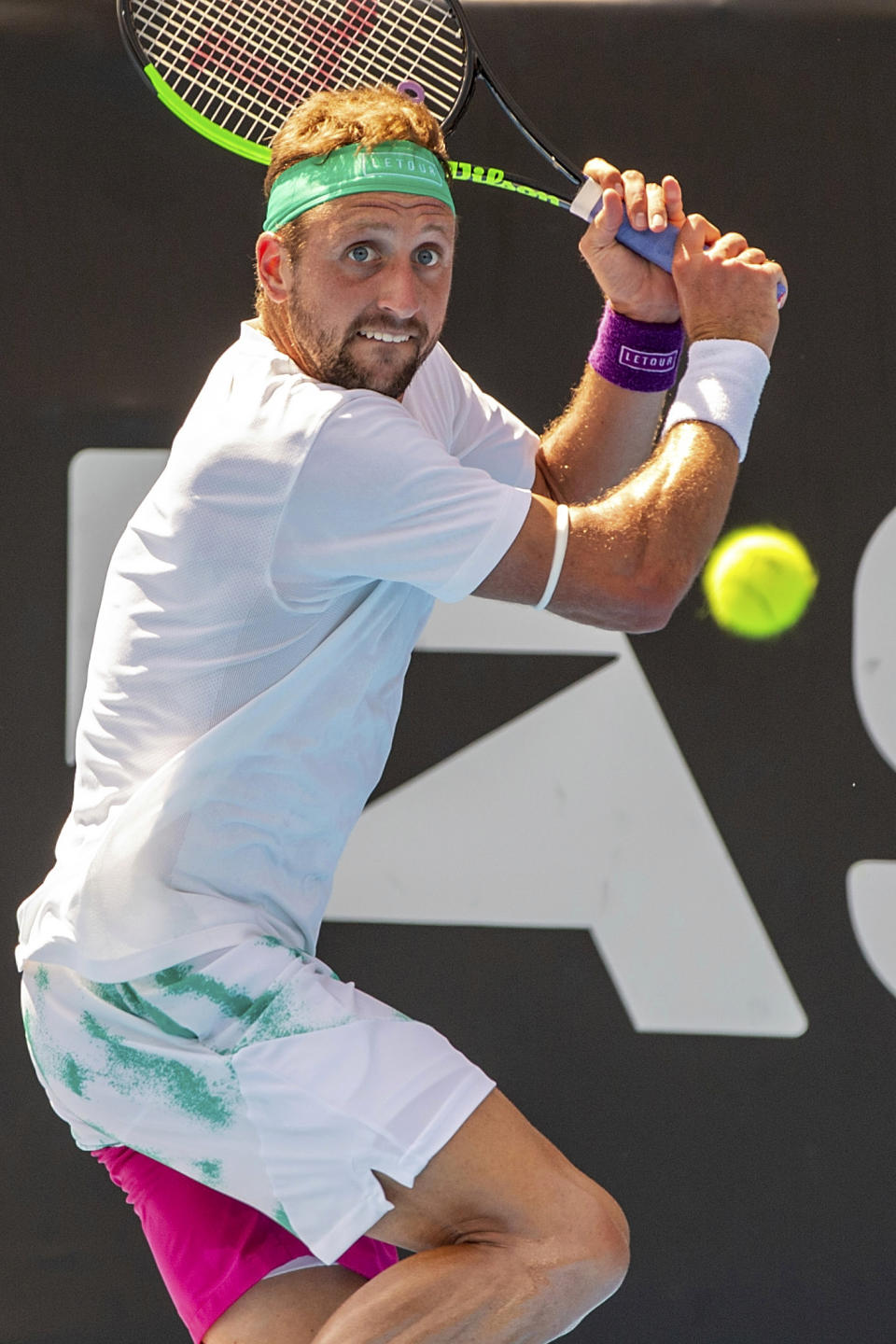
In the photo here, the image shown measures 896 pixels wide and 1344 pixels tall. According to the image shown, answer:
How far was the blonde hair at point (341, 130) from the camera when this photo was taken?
6.20 ft

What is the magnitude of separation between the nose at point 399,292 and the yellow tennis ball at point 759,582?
120cm

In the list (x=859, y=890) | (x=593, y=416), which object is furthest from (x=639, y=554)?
(x=859, y=890)

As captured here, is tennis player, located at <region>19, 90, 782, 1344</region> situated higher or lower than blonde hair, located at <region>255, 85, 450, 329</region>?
lower

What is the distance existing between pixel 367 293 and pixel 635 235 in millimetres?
398

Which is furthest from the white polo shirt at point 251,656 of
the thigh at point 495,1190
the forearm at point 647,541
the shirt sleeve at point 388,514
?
the thigh at point 495,1190

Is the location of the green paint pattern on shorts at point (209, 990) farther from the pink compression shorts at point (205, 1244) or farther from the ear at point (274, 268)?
the ear at point (274, 268)

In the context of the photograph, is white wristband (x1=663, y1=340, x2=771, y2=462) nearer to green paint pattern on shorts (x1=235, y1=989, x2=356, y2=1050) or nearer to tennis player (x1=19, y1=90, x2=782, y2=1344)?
tennis player (x1=19, y1=90, x2=782, y2=1344)

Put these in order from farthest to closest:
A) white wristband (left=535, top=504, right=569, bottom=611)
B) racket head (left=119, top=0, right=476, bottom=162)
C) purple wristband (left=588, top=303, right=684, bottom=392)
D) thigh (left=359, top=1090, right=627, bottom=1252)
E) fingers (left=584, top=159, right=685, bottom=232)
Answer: racket head (left=119, top=0, right=476, bottom=162) < purple wristband (left=588, top=303, right=684, bottom=392) < fingers (left=584, top=159, right=685, bottom=232) < white wristband (left=535, top=504, right=569, bottom=611) < thigh (left=359, top=1090, right=627, bottom=1252)

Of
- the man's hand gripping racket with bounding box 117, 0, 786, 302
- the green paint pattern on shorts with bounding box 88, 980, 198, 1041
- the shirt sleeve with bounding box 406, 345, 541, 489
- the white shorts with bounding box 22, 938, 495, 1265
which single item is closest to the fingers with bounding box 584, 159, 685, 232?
the man's hand gripping racket with bounding box 117, 0, 786, 302

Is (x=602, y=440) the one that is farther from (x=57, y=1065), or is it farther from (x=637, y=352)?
(x=57, y=1065)

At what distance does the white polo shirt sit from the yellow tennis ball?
3.76 feet

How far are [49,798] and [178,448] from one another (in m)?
1.28

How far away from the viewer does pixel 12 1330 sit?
9.53 feet

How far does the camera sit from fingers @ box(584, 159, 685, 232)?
1946 mm
